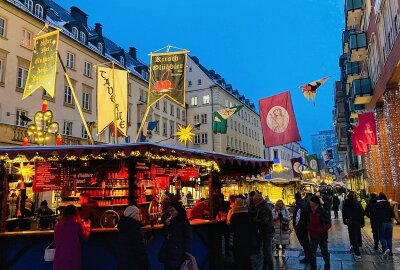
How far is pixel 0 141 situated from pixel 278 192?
2267 centimetres

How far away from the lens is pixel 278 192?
32.8 m

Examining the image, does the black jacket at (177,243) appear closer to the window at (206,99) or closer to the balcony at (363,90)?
the balcony at (363,90)

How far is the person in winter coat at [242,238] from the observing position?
764 cm

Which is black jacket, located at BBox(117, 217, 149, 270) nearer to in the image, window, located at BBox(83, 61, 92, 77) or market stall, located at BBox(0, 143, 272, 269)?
market stall, located at BBox(0, 143, 272, 269)

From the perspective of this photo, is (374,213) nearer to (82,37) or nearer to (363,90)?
(363,90)

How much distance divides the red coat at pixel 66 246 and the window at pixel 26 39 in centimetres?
2336

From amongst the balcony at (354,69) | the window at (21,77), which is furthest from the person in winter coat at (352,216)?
the balcony at (354,69)

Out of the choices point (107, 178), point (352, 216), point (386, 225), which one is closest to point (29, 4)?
point (107, 178)

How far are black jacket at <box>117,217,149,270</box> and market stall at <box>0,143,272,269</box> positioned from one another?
2.46m

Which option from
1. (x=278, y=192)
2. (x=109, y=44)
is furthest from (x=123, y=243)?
(x=109, y=44)

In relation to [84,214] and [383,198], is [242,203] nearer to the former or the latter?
[84,214]

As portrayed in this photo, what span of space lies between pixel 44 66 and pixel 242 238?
9749 millimetres

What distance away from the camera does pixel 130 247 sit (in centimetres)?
630

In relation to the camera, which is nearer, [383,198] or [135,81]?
[383,198]
